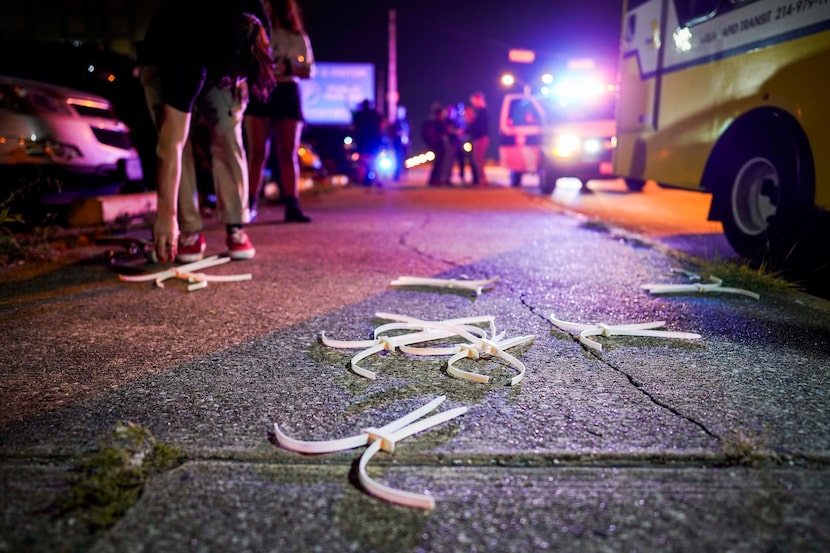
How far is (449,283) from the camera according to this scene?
11.3ft

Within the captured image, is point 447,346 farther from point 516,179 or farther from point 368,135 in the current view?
point 368,135

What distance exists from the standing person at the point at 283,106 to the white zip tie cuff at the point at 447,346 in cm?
344

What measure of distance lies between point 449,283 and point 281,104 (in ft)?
10.1

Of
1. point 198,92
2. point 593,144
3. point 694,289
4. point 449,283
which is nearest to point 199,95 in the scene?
point 198,92

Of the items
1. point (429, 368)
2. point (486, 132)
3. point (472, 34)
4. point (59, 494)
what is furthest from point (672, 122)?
point (472, 34)

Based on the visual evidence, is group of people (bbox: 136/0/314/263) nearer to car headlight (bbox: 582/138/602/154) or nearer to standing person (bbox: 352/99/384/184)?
car headlight (bbox: 582/138/602/154)

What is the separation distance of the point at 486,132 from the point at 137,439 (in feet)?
44.7

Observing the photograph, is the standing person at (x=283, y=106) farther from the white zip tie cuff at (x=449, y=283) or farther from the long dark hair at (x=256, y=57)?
the white zip tie cuff at (x=449, y=283)

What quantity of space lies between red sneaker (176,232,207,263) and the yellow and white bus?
365cm

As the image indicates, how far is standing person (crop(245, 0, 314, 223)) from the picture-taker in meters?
5.33

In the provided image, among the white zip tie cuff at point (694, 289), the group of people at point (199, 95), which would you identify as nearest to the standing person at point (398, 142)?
the group of people at point (199, 95)

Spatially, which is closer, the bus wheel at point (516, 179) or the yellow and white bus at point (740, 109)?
the yellow and white bus at point (740, 109)

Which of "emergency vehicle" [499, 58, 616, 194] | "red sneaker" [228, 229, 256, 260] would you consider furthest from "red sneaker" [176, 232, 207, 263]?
Answer: "emergency vehicle" [499, 58, 616, 194]

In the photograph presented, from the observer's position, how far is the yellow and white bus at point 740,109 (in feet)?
12.1
